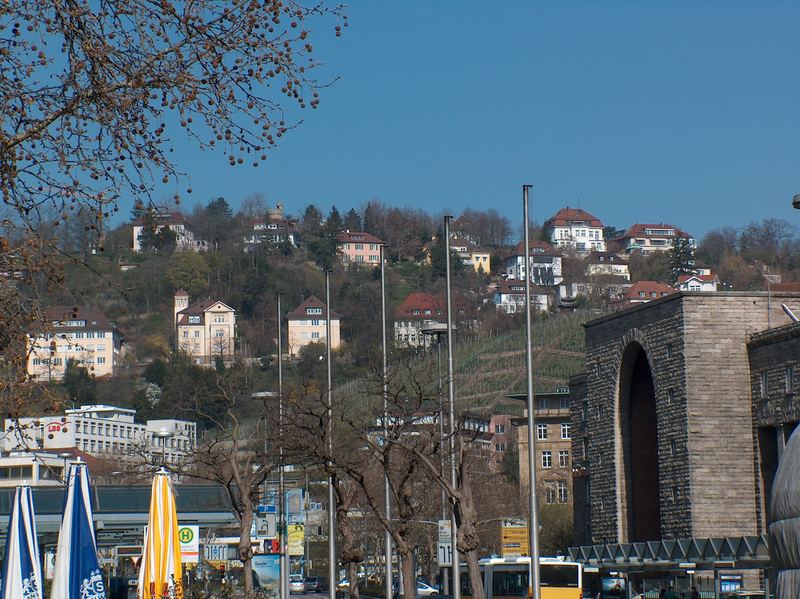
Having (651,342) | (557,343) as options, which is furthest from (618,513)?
(557,343)

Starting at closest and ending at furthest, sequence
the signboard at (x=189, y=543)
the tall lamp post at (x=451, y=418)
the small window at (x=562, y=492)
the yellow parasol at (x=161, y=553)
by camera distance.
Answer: the yellow parasol at (x=161, y=553)
the signboard at (x=189, y=543)
the tall lamp post at (x=451, y=418)
the small window at (x=562, y=492)

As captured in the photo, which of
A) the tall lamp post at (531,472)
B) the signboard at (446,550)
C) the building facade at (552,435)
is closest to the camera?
the tall lamp post at (531,472)

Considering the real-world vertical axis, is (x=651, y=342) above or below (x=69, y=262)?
above

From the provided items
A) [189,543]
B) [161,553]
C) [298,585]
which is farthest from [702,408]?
[161,553]

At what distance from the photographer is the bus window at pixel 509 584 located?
162 feet

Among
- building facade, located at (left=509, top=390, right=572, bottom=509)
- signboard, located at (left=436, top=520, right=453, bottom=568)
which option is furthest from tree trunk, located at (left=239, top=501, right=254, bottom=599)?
building facade, located at (left=509, top=390, right=572, bottom=509)

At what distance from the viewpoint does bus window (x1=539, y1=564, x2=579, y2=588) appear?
1849 inches

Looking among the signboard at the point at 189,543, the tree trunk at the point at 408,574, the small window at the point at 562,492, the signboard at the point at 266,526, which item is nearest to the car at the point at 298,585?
the small window at the point at 562,492

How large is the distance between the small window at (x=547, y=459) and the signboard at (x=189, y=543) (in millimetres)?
86321

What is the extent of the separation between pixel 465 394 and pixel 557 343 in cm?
1976

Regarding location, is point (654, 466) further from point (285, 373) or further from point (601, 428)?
point (285, 373)

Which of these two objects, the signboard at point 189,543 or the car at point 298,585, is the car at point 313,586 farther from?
the signboard at point 189,543

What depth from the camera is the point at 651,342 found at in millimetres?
59594

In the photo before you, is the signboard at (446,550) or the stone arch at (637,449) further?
the stone arch at (637,449)
